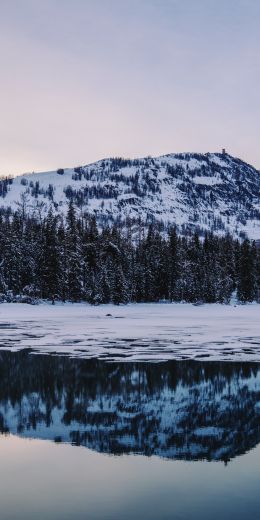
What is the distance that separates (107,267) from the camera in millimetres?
91375

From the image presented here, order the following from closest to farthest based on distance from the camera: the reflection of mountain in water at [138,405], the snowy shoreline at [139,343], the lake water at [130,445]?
the lake water at [130,445] < the reflection of mountain in water at [138,405] < the snowy shoreline at [139,343]

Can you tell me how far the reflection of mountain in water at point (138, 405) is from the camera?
40.6ft

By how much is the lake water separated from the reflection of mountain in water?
29 mm

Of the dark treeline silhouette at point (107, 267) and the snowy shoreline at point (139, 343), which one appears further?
the dark treeline silhouette at point (107, 267)

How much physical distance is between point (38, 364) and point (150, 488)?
14706 millimetres

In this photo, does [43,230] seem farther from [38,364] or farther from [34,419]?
[34,419]

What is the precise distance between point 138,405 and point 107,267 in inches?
2975

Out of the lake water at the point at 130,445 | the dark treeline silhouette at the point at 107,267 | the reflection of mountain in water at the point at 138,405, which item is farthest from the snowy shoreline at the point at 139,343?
the dark treeline silhouette at the point at 107,267

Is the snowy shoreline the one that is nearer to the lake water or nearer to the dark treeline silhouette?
the lake water

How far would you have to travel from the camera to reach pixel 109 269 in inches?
3585

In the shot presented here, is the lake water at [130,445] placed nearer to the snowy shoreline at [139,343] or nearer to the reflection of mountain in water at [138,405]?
the reflection of mountain in water at [138,405]

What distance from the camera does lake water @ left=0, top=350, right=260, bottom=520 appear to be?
8768 millimetres

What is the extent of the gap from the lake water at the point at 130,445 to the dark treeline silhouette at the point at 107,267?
62.9m

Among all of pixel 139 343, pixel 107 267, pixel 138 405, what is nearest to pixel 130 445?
pixel 138 405
